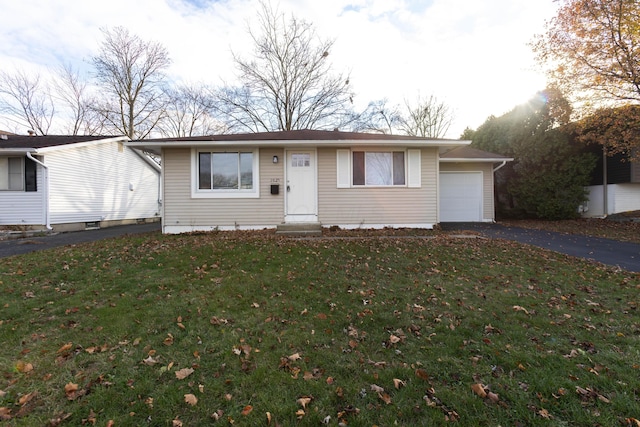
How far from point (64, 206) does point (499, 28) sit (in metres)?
17.6

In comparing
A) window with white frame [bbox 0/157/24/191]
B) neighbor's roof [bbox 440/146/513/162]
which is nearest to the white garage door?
neighbor's roof [bbox 440/146/513/162]

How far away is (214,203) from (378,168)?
544 centimetres

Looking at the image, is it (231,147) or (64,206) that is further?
(64,206)

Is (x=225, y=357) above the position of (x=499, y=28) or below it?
below

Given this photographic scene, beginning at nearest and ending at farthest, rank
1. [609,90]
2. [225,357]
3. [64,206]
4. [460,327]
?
[225,357]
[460,327]
[609,90]
[64,206]

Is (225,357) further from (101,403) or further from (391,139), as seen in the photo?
(391,139)

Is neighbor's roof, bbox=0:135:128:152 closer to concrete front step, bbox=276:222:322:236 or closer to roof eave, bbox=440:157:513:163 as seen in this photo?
concrete front step, bbox=276:222:322:236

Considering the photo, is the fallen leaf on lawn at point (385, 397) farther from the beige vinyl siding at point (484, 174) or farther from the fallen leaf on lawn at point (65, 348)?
the beige vinyl siding at point (484, 174)

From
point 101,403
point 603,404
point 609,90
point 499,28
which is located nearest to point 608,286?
point 603,404

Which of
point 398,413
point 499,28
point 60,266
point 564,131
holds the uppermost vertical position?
point 499,28

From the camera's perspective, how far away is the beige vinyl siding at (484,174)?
13055 millimetres

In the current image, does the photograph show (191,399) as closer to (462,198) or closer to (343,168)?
(343,168)

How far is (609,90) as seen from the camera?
11.4 m

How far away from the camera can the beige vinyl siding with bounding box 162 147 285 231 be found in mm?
9500
